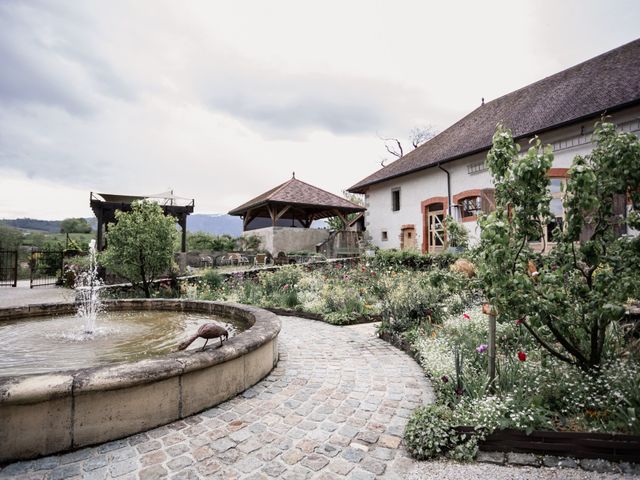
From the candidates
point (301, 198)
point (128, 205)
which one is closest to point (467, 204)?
point (301, 198)

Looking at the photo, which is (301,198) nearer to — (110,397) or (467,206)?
(467,206)

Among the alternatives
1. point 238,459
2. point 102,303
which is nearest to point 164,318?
point 102,303

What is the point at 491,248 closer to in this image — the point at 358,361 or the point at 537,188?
the point at 537,188

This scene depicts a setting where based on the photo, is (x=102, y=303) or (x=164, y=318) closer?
(x=164, y=318)

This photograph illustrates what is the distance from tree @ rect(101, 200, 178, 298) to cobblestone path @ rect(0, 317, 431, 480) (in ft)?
22.9

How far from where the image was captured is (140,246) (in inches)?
368

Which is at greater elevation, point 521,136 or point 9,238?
point 521,136

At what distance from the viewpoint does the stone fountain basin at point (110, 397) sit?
88.7 inches

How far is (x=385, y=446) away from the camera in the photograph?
8.23 ft

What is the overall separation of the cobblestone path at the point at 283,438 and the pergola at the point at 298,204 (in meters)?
15.8

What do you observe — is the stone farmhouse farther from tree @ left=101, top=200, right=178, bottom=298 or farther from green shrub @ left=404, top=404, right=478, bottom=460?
tree @ left=101, top=200, right=178, bottom=298

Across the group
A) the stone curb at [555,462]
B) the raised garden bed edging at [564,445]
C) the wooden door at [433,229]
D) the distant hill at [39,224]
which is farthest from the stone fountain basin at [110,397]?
the distant hill at [39,224]

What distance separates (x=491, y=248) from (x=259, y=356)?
8.24 ft

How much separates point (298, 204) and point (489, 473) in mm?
18117
